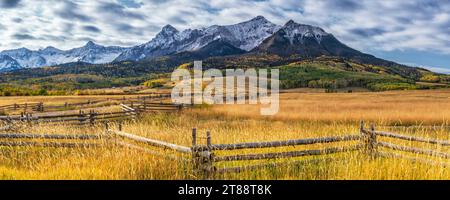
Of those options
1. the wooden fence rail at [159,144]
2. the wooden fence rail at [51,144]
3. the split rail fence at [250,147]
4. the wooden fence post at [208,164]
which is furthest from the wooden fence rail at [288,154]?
the wooden fence rail at [51,144]

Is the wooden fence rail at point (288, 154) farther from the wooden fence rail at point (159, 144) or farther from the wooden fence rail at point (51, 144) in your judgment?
the wooden fence rail at point (51, 144)

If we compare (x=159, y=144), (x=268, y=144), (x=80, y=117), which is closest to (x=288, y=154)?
(x=268, y=144)

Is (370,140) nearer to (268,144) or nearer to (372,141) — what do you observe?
(372,141)

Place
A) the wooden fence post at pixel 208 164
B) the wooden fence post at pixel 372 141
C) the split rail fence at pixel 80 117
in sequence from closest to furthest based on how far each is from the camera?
1. the wooden fence post at pixel 208 164
2. the wooden fence post at pixel 372 141
3. the split rail fence at pixel 80 117

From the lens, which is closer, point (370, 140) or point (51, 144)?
point (370, 140)

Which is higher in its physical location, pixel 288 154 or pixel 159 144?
pixel 159 144

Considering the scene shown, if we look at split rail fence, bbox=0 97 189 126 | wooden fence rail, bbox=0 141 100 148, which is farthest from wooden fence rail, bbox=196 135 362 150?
split rail fence, bbox=0 97 189 126

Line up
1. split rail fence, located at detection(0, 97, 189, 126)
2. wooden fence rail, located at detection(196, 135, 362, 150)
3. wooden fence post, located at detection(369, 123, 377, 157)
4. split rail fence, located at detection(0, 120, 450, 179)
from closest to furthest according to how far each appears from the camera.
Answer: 1. split rail fence, located at detection(0, 120, 450, 179)
2. wooden fence rail, located at detection(196, 135, 362, 150)
3. wooden fence post, located at detection(369, 123, 377, 157)
4. split rail fence, located at detection(0, 97, 189, 126)

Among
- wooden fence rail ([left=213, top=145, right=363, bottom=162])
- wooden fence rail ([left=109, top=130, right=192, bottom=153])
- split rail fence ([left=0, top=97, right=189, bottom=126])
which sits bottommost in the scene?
split rail fence ([left=0, top=97, right=189, bottom=126])

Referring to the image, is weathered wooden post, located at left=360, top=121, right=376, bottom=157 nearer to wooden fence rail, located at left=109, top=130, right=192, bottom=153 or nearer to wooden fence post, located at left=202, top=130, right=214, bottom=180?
wooden fence post, located at left=202, top=130, right=214, bottom=180

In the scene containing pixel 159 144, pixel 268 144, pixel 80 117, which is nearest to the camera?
pixel 268 144
